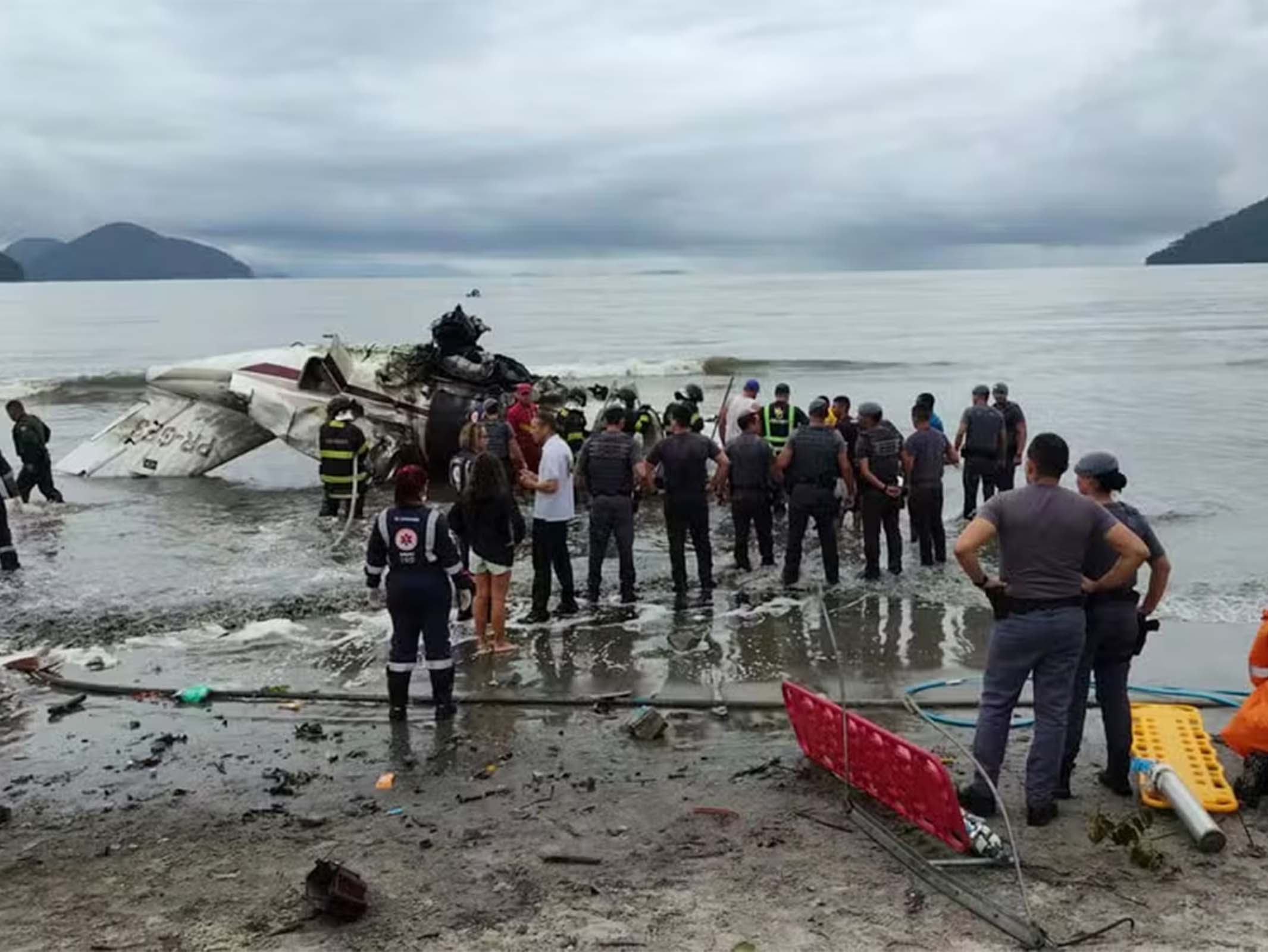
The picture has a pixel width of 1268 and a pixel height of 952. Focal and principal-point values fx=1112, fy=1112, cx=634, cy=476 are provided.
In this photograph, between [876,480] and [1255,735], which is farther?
[876,480]

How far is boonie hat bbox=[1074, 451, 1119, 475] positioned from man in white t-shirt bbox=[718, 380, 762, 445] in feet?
17.9

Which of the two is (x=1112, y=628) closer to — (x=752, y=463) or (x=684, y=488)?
(x=684, y=488)

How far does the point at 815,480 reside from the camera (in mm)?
10211

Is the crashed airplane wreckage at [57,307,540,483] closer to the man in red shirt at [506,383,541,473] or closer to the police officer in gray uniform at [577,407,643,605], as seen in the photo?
the man in red shirt at [506,383,541,473]

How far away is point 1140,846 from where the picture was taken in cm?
499

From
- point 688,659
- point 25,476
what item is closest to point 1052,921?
point 688,659

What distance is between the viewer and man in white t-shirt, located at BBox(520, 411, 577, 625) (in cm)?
923

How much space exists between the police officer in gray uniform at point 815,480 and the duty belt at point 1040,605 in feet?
16.0

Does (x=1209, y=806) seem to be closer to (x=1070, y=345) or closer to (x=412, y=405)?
(x=412, y=405)

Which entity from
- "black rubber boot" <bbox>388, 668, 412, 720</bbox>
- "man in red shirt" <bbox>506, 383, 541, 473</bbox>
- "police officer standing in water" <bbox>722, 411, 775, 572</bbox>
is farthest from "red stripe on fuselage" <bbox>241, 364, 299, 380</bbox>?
"black rubber boot" <bbox>388, 668, 412, 720</bbox>

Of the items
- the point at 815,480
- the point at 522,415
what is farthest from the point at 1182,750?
the point at 522,415

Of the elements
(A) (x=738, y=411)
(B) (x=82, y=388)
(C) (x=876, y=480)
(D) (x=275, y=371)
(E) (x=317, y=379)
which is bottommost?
(B) (x=82, y=388)

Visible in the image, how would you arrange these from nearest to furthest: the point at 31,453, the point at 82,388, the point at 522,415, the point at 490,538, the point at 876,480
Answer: the point at 490,538
the point at 876,480
the point at 522,415
the point at 31,453
the point at 82,388

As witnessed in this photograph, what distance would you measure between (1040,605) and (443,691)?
3.69 m
